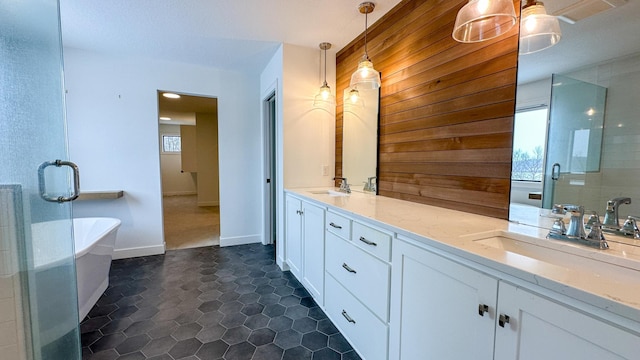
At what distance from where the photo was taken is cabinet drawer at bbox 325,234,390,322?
1.36 metres

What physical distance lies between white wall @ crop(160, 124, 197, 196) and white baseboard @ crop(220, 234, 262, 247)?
603 centimetres

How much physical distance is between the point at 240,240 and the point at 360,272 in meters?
2.72

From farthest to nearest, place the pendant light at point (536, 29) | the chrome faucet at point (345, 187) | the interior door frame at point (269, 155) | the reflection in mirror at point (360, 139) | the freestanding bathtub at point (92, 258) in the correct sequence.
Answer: the interior door frame at point (269, 155), the chrome faucet at point (345, 187), the reflection in mirror at point (360, 139), the freestanding bathtub at point (92, 258), the pendant light at point (536, 29)

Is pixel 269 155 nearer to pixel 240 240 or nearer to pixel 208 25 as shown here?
pixel 240 240

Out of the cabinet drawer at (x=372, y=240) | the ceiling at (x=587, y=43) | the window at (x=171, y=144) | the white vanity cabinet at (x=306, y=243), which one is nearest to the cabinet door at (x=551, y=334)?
the cabinet drawer at (x=372, y=240)

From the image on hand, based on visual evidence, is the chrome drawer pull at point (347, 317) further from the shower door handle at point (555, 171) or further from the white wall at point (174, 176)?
the white wall at point (174, 176)

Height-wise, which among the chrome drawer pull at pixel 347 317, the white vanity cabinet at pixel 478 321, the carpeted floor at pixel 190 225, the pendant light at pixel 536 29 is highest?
the pendant light at pixel 536 29

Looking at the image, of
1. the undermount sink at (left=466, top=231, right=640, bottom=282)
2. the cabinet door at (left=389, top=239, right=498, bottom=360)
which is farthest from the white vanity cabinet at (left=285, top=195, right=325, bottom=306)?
the undermount sink at (left=466, top=231, right=640, bottom=282)

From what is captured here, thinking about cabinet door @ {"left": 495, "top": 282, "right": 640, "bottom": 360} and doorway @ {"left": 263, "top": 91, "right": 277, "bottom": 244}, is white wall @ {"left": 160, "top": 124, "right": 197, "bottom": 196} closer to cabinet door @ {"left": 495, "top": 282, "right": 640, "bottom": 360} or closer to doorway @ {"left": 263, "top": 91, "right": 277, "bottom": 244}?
doorway @ {"left": 263, "top": 91, "right": 277, "bottom": 244}

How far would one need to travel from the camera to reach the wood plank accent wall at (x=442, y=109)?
1409 mm

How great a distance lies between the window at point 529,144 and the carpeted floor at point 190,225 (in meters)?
3.73

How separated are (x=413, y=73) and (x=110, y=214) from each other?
12.3 feet

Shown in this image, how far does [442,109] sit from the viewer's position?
175cm

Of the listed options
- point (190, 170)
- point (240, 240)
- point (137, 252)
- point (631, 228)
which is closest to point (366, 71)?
point (631, 228)
